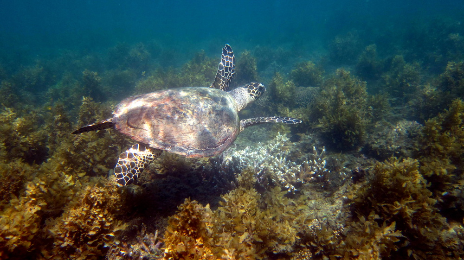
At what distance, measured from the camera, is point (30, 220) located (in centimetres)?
214

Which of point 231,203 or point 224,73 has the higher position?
point 224,73

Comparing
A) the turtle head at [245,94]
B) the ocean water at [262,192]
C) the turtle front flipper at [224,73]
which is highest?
the turtle front flipper at [224,73]

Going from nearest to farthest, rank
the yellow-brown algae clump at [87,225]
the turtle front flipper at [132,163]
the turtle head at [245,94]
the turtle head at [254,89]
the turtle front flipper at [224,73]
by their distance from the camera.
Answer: the yellow-brown algae clump at [87,225], the turtle front flipper at [132,163], the turtle head at [245,94], the turtle head at [254,89], the turtle front flipper at [224,73]

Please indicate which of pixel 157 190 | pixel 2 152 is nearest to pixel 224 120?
pixel 157 190

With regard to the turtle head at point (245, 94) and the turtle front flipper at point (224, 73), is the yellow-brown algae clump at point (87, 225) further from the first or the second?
the turtle front flipper at point (224, 73)

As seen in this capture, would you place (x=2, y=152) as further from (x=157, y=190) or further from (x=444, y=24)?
(x=444, y=24)

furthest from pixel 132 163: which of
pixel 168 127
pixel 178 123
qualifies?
pixel 178 123

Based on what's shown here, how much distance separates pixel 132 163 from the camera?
3434 millimetres

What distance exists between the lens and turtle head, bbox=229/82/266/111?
6.09 metres

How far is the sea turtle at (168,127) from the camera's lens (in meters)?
3.35

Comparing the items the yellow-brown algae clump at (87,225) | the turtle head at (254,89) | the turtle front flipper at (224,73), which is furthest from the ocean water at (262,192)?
the turtle front flipper at (224,73)

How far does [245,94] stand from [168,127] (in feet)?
11.7

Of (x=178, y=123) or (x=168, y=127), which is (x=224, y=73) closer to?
(x=178, y=123)

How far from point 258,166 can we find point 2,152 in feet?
21.4
